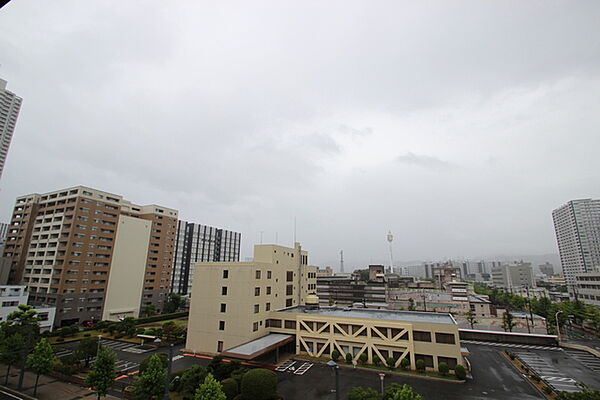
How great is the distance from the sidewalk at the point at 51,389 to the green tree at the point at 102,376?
3.50m

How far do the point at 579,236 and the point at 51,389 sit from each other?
21964cm

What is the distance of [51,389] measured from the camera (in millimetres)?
31453

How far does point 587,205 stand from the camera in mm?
157000

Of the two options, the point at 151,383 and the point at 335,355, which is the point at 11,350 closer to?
the point at 151,383

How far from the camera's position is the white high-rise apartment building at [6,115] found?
131250mm

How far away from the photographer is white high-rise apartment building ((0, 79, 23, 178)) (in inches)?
5167

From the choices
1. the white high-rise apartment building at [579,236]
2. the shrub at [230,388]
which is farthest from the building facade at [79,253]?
the white high-rise apartment building at [579,236]

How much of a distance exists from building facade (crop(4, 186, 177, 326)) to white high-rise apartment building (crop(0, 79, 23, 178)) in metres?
83.4

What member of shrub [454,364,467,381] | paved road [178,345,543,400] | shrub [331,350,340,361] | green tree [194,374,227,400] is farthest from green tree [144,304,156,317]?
shrub [454,364,467,381]

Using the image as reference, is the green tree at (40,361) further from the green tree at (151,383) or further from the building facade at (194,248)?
the building facade at (194,248)

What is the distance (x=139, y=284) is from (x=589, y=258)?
8449 inches

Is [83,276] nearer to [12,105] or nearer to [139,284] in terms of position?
[139,284]

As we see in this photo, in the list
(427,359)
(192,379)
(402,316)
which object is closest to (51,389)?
(192,379)

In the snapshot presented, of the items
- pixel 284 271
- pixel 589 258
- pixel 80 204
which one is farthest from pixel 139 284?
pixel 589 258
